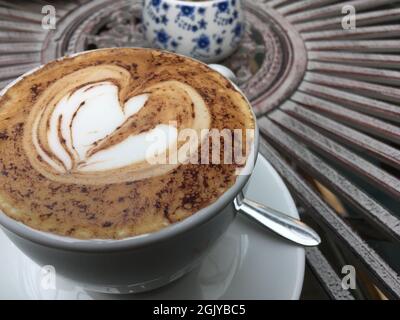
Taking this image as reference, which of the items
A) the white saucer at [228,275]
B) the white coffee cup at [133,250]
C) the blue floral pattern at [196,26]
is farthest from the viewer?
the blue floral pattern at [196,26]

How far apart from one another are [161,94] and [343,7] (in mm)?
708

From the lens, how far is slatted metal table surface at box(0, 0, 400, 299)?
1.92ft

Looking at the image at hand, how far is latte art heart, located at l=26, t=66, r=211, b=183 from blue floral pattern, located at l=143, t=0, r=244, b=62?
12.5 inches

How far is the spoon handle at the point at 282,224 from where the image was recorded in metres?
0.54

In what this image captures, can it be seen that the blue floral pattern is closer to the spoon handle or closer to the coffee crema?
the coffee crema

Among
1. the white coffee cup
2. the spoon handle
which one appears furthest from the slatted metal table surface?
the white coffee cup

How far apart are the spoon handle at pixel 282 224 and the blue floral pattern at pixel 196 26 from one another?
396mm

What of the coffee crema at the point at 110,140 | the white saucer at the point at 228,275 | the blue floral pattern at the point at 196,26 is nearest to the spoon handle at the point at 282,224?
the white saucer at the point at 228,275

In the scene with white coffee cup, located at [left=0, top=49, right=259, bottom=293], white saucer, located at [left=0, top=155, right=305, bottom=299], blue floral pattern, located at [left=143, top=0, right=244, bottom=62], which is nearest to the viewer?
white coffee cup, located at [left=0, top=49, right=259, bottom=293]

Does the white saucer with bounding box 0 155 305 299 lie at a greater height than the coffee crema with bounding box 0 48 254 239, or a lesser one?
lesser

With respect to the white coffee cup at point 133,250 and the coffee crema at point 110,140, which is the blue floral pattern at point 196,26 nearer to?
the coffee crema at point 110,140

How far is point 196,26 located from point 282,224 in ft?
1.49
